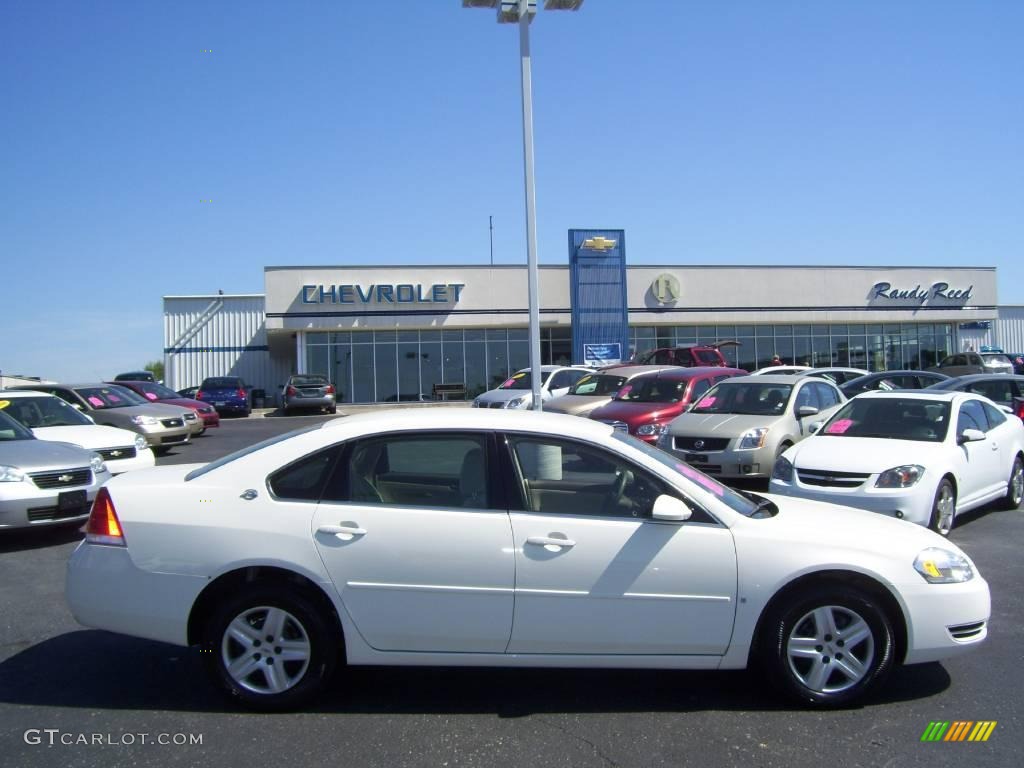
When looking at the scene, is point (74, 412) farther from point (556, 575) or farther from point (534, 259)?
point (556, 575)

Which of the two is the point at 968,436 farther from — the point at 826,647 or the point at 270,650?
the point at 270,650

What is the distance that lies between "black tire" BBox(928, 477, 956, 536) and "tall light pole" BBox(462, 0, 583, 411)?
204 inches

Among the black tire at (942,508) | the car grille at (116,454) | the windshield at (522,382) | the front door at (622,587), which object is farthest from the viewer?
the windshield at (522,382)

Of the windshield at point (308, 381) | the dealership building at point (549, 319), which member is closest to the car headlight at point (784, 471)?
the windshield at point (308, 381)

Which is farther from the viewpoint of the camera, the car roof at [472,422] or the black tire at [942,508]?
the black tire at [942,508]

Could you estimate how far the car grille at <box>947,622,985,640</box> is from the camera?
13.6ft

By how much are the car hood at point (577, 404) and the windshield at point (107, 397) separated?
8.74 metres

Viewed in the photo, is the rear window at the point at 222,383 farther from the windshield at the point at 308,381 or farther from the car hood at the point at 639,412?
the car hood at the point at 639,412

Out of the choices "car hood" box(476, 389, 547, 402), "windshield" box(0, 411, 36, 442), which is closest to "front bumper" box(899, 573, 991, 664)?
"windshield" box(0, 411, 36, 442)

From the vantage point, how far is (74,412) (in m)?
11.7

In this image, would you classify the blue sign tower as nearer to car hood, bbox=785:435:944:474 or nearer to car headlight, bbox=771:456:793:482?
car hood, bbox=785:435:944:474

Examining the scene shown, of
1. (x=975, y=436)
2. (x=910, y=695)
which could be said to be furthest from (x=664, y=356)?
(x=910, y=695)

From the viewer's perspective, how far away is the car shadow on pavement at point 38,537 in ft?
26.8

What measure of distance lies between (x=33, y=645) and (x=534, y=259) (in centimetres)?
846
